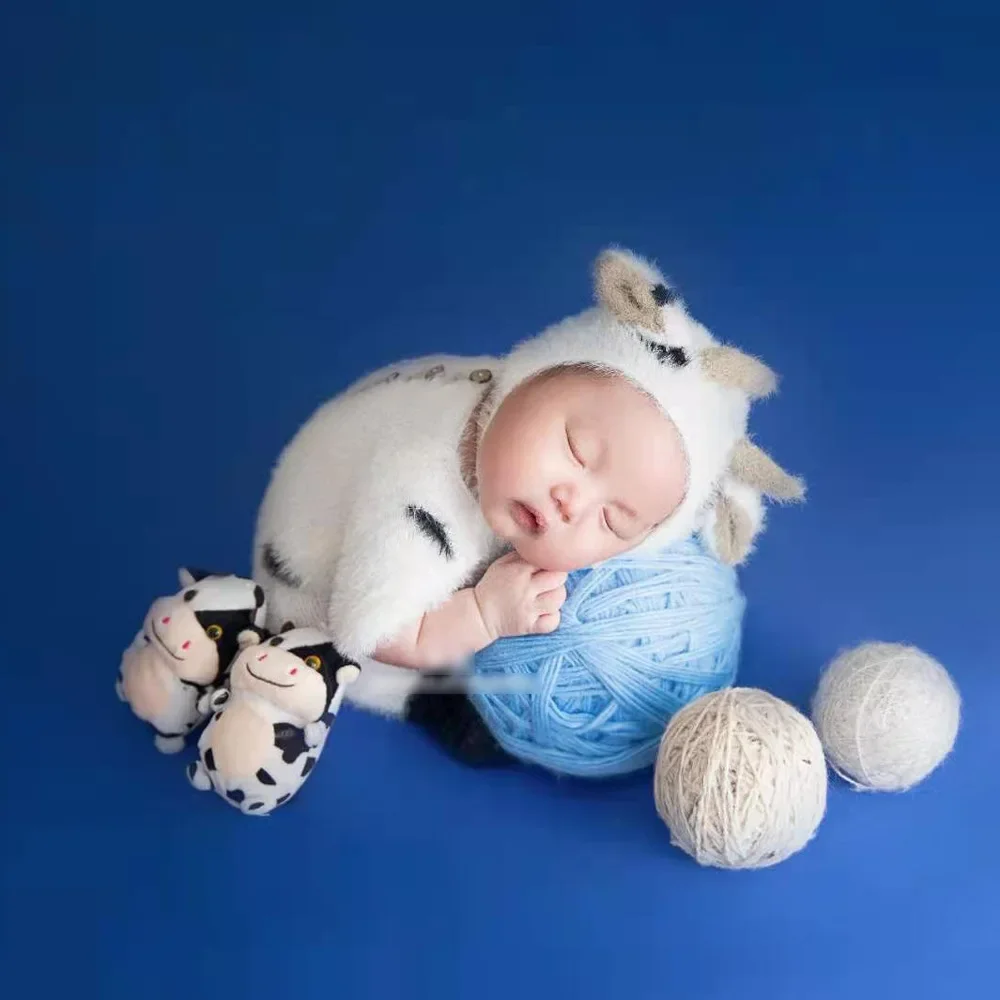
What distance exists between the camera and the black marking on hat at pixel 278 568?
115cm

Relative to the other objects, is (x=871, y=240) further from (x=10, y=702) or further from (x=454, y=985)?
(x=10, y=702)

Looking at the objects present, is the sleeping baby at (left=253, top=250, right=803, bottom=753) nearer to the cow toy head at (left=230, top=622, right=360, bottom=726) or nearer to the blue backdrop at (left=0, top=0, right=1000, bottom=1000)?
the cow toy head at (left=230, top=622, right=360, bottom=726)

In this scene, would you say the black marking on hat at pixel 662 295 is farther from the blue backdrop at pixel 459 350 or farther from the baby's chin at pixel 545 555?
the blue backdrop at pixel 459 350

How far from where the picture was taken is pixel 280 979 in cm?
108

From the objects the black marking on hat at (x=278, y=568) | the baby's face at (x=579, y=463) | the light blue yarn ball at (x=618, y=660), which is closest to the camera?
the baby's face at (x=579, y=463)

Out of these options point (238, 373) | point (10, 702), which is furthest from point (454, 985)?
point (238, 373)

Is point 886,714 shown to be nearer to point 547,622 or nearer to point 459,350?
point 547,622

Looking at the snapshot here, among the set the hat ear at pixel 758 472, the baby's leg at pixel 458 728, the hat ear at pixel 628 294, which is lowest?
the baby's leg at pixel 458 728

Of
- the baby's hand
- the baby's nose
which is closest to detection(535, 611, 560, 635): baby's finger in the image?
the baby's hand

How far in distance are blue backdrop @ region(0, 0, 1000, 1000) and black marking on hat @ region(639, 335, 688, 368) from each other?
435mm

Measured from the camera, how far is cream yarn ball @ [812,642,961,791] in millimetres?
1096

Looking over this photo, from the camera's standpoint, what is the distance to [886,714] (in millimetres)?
1095

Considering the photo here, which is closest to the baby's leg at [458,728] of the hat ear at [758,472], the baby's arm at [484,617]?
the baby's arm at [484,617]

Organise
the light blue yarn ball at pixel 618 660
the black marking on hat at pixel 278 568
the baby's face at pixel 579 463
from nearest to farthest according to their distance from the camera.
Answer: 1. the baby's face at pixel 579 463
2. the light blue yarn ball at pixel 618 660
3. the black marking on hat at pixel 278 568
